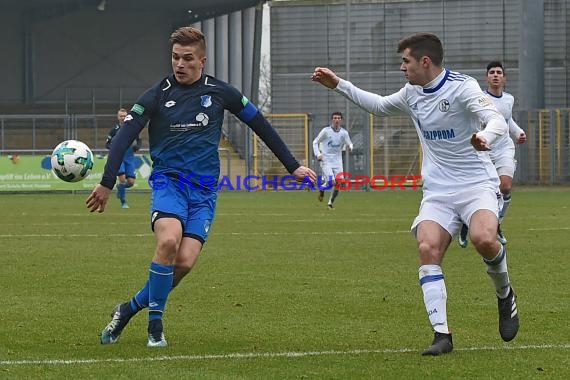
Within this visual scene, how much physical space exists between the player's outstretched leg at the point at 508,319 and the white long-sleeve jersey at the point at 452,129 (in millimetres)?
753

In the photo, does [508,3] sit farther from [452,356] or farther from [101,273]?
[452,356]

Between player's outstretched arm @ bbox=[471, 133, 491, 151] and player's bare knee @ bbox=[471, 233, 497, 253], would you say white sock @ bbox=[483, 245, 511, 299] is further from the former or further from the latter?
player's outstretched arm @ bbox=[471, 133, 491, 151]

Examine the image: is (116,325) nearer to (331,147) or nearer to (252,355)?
(252,355)

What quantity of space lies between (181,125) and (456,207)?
1853 millimetres

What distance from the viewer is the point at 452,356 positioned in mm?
7387

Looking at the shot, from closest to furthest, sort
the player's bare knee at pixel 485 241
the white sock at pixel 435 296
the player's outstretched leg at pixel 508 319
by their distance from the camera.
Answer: the white sock at pixel 435 296, the player's bare knee at pixel 485 241, the player's outstretched leg at pixel 508 319

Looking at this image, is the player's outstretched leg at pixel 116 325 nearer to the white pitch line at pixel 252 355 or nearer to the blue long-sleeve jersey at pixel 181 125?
the white pitch line at pixel 252 355

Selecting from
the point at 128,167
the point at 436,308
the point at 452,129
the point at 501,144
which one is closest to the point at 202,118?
the point at 452,129

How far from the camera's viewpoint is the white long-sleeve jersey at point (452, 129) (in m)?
7.84

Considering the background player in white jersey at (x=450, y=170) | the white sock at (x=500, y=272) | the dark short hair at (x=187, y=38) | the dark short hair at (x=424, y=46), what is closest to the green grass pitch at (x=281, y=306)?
the white sock at (x=500, y=272)

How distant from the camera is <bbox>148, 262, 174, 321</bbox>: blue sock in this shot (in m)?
7.84

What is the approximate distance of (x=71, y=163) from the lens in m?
9.61

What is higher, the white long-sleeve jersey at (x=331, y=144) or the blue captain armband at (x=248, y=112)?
the white long-sleeve jersey at (x=331, y=144)

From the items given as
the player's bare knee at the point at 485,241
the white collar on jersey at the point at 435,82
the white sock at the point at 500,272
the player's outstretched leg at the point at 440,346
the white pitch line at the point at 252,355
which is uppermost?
the white collar on jersey at the point at 435,82
